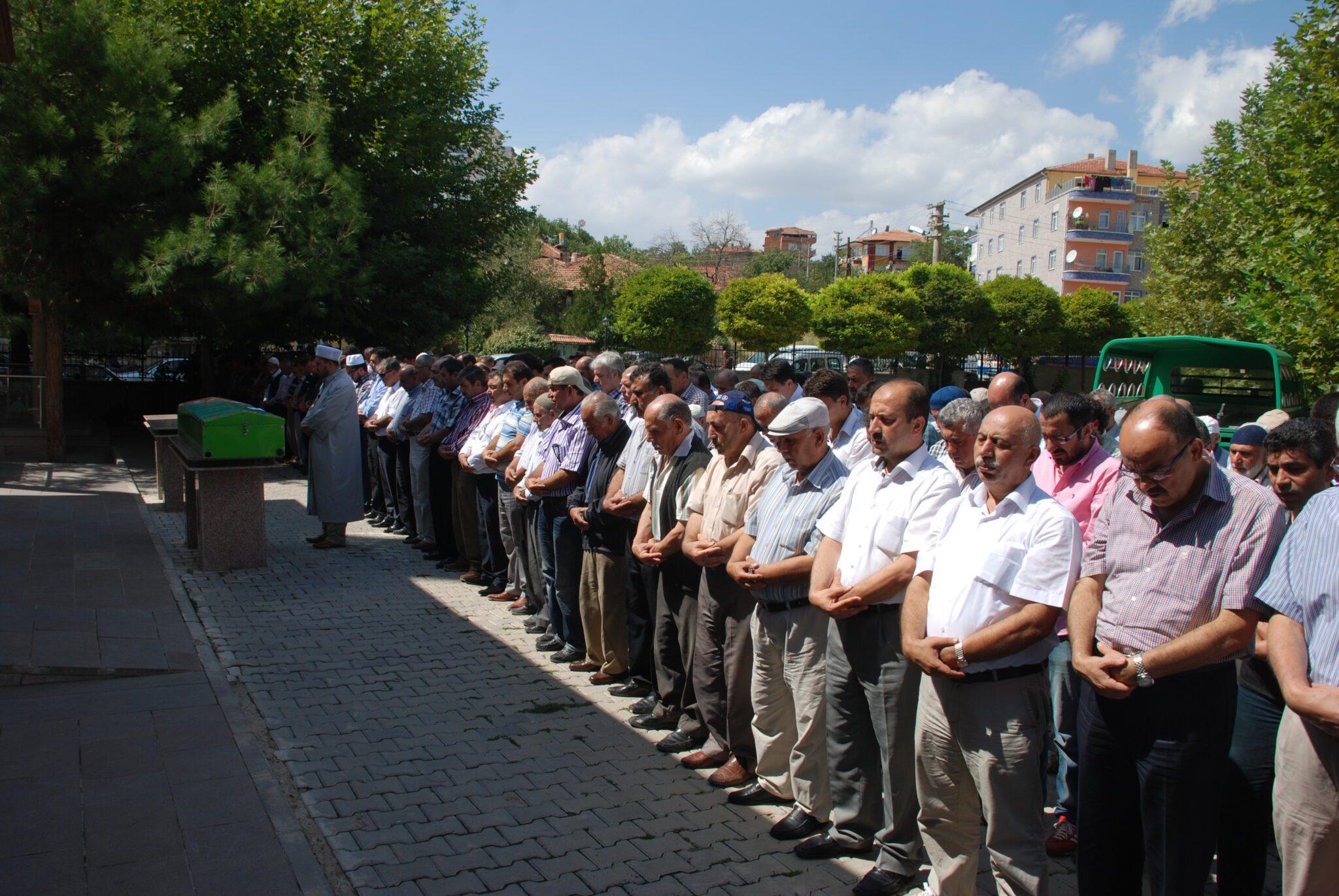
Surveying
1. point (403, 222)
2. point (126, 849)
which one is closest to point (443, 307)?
point (403, 222)

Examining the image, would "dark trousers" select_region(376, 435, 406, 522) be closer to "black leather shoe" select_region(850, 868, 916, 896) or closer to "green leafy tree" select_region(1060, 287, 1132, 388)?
"black leather shoe" select_region(850, 868, 916, 896)

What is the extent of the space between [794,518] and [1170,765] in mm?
1820

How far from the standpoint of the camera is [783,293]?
133ft

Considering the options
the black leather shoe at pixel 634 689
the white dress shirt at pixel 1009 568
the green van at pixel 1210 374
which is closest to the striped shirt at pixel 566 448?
the black leather shoe at pixel 634 689

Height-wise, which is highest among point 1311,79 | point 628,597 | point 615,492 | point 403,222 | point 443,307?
point 1311,79

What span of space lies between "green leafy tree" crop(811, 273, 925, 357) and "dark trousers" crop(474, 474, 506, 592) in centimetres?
3201

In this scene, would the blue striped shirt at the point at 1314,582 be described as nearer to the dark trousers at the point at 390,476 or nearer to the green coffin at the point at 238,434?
the green coffin at the point at 238,434

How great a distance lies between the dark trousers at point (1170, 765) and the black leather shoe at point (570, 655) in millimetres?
4180

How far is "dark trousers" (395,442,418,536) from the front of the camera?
422 inches

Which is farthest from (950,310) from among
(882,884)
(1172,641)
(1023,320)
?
(1172,641)

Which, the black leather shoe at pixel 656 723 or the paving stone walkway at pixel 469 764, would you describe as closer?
the paving stone walkway at pixel 469 764

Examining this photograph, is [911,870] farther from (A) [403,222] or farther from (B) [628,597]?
(A) [403,222]

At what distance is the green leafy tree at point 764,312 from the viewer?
40531 millimetres

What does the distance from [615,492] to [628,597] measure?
26.1 inches
